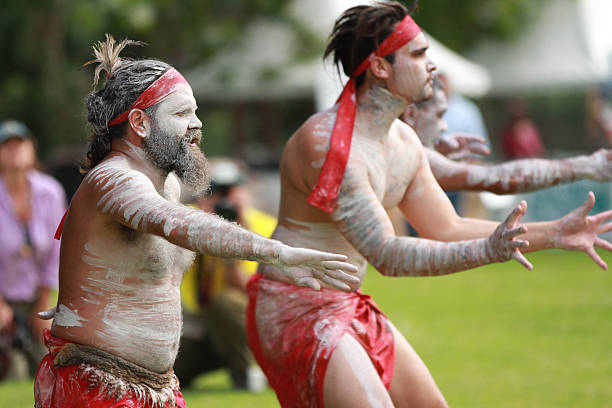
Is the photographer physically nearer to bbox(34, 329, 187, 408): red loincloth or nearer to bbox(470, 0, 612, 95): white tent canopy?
bbox(34, 329, 187, 408): red loincloth

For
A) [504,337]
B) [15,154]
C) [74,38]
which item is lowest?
[504,337]

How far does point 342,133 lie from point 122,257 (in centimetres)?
101

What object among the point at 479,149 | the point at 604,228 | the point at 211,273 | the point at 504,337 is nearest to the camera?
the point at 604,228

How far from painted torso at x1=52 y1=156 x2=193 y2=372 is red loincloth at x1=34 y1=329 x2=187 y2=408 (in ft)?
0.32

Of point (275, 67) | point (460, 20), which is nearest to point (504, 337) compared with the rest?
point (275, 67)

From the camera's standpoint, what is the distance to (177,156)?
312cm

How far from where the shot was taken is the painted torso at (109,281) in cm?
301

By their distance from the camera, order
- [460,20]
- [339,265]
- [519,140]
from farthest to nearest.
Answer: [460,20]
[519,140]
[339,265]

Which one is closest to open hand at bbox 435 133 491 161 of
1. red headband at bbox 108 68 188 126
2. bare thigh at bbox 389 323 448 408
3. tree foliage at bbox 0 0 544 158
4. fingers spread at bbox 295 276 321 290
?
bare thigh at bbox 389 323 448 408

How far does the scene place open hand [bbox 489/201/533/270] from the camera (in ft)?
10.0

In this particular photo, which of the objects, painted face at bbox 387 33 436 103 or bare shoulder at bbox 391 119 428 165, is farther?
bare shoulder at bbox 391 119 428 165

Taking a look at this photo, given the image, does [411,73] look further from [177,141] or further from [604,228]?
[177,141]

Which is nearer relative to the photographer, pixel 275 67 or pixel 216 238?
pixel 216 238

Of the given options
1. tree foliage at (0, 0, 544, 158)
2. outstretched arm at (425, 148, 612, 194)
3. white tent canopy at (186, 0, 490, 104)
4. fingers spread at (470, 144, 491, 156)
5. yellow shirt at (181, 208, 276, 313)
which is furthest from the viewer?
white tent canopy at (186, 0, 490, 104)
